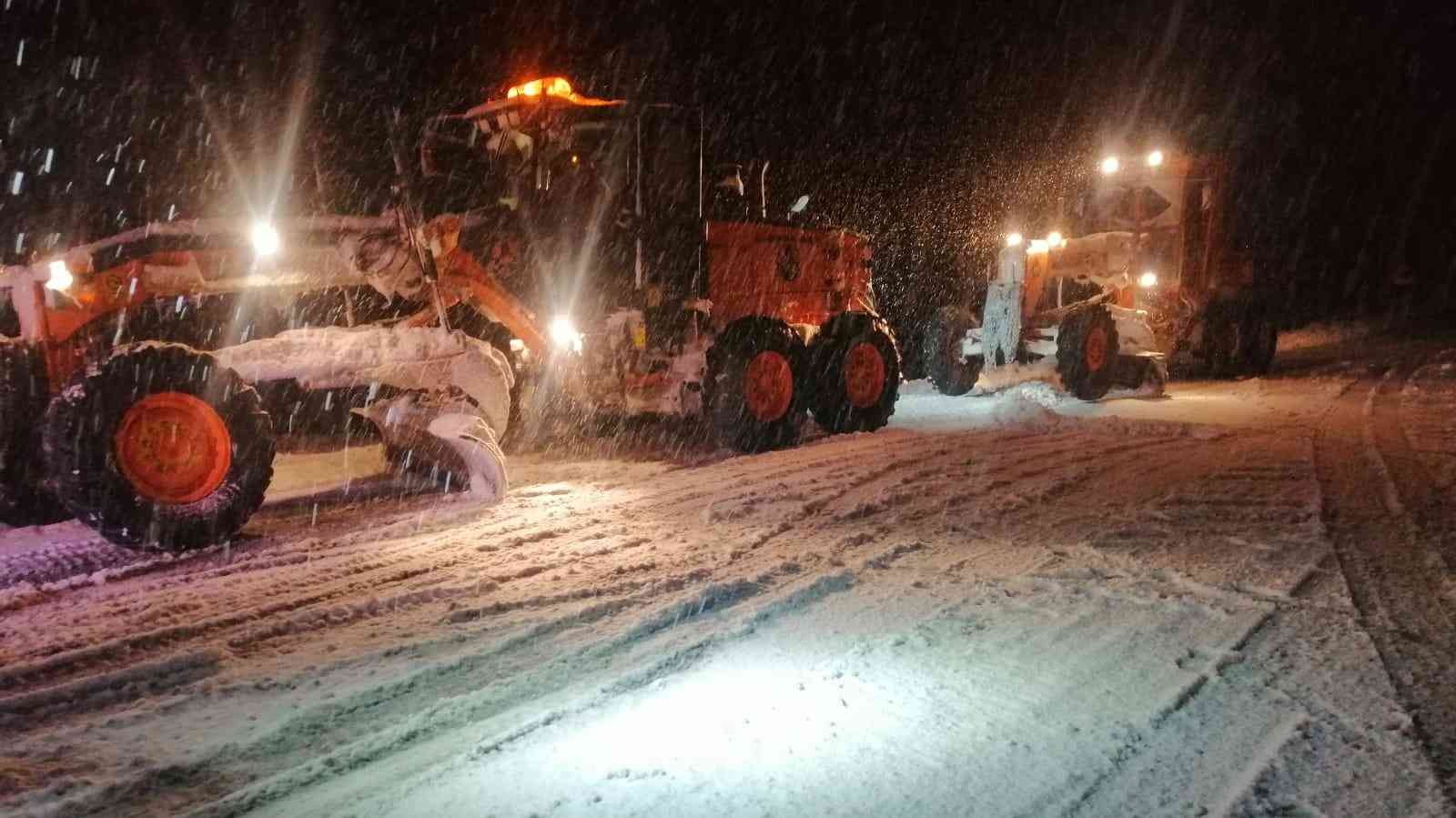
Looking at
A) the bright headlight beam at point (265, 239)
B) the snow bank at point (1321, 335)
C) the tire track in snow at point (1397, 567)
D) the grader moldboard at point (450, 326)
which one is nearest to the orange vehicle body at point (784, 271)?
the grader moldboard at point (450, 326)

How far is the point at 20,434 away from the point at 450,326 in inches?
110

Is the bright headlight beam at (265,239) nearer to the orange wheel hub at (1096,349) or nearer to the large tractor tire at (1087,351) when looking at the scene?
the large tractor tire at (1087,351)

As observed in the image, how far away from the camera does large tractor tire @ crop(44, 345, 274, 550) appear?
480 cm

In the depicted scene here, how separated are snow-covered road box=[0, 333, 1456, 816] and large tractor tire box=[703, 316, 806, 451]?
56.4 inches

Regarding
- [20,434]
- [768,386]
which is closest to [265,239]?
[20,434]

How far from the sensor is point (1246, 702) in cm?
327

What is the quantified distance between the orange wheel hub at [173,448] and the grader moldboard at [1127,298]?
31.8 ft

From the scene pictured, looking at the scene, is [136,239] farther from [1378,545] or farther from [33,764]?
[1378,545]

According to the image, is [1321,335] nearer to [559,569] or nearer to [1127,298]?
[1127,298]

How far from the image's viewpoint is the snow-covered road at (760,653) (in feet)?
9.25

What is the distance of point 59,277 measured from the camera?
544cm

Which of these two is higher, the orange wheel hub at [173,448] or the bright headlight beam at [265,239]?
the bright headlight beam at [265,239]

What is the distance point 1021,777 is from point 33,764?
320cm

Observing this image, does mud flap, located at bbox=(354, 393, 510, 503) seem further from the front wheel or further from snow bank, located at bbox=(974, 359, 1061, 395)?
the front wheel
